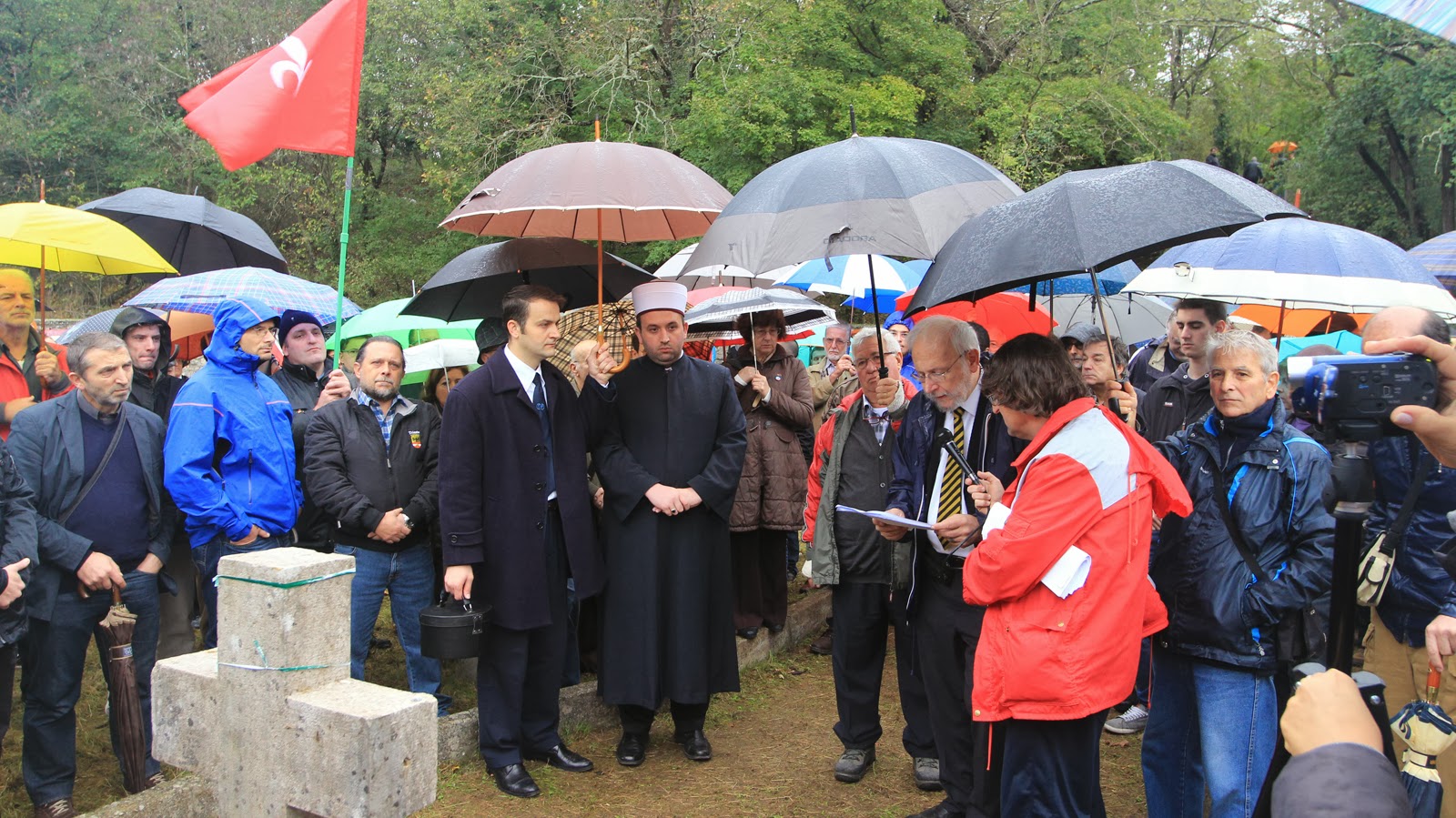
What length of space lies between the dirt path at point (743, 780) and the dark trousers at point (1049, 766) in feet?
4.12

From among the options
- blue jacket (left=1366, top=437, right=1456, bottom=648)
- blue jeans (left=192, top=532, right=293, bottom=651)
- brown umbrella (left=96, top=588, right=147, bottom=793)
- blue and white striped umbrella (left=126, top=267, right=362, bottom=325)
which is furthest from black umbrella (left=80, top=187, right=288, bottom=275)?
blue jacket (left=1366, top=437, right=1456, bottom=648)

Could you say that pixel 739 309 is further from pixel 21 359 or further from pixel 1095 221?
pixel 21 359

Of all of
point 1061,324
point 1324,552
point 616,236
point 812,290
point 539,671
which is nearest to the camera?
point 1324,552

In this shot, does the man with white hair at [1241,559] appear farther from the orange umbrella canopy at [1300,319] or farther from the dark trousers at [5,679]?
the orange umbrella canopy at [1300,319]

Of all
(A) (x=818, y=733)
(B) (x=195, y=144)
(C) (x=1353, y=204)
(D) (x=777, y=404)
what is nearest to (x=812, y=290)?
(D) (x=777, y=404)

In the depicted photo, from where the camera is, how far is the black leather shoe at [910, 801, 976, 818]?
3.92m

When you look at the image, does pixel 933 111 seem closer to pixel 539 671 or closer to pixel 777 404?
pixel 777 404

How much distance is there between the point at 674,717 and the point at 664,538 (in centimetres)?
90

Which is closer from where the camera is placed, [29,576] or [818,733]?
[29,576]

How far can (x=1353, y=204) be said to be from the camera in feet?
89.6

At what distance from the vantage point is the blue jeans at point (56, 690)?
3973 mm

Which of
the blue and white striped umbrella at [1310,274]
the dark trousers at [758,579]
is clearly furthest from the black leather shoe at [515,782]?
the blue and white striped umbrella at [1310,274]

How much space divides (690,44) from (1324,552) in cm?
2037

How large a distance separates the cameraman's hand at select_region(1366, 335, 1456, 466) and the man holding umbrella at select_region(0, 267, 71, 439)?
5.46 metres
